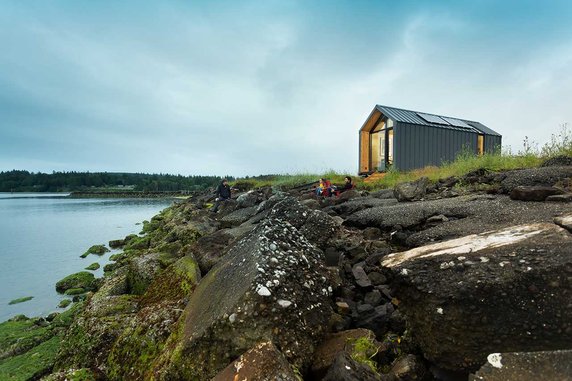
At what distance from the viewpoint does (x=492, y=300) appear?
85.7 inches

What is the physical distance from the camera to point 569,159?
7.76 meters

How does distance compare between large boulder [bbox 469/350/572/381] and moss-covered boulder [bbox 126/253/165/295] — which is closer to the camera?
large boulder [bbox 469/350/572/381]

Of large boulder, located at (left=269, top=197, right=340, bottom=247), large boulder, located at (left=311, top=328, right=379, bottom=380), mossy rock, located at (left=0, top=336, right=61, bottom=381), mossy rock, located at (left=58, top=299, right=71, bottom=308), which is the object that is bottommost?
mossy rock, located at (left=58, top=299, right=71, bottom=308)

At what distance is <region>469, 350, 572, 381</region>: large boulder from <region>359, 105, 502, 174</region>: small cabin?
1810cm

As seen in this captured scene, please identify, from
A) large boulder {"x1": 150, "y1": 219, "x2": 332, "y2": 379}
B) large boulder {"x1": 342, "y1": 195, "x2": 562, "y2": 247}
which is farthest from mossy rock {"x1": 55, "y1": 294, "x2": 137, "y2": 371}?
large boulder {"x1": 342, "y1": 195, "x2": 562, "y2": 247}

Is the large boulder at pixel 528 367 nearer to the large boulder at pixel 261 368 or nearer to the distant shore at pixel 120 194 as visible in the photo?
the large boulder at pixel 261 368

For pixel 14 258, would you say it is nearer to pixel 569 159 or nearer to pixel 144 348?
pixel 144 348

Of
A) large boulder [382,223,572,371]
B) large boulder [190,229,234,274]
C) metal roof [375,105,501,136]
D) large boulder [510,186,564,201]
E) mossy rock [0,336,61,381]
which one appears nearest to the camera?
large boulder [382,223,572,371]

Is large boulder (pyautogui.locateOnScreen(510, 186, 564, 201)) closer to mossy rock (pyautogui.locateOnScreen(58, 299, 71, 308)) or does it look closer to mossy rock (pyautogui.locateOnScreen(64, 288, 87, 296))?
mossy rock (pyautogui.locateOnScreen(58, 299, 71, 308))

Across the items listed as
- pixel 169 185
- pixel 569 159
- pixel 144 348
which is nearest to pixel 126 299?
pixel 144 348

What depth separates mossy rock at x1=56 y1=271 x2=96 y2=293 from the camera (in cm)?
1021

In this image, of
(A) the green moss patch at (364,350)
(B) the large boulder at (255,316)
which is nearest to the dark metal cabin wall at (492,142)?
(B) the large boulder at (255,316)

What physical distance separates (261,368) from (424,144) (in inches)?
818

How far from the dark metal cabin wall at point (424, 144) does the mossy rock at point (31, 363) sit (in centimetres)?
1787
